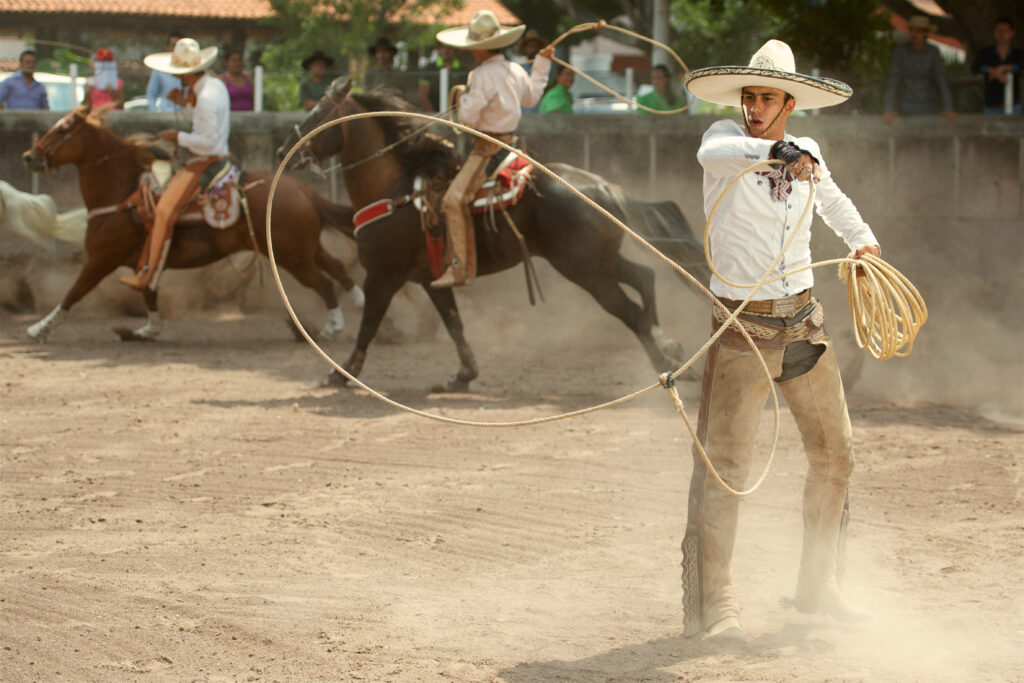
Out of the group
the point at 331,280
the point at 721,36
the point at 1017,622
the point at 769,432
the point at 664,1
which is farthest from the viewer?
the point at 721,36

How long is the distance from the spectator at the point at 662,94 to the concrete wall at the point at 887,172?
0.22 meters

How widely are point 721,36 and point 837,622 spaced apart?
22.0m

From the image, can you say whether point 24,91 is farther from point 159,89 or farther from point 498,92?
point 498,92

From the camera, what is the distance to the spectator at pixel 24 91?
542 inches

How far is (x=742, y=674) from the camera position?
13.5ft

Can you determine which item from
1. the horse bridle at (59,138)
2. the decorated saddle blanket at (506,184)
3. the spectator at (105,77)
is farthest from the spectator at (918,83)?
the spectator at (105,77)

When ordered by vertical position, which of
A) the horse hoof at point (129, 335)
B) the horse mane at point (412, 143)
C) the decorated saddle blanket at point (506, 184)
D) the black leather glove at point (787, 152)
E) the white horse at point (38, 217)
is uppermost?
the black leather glove at point (787, 152)

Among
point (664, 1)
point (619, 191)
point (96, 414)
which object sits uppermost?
point (664, 1)

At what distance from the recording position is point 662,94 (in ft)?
41.7

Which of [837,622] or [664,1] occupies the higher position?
[664,1]

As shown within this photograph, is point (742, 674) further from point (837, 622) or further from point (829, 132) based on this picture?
point (829, 132)

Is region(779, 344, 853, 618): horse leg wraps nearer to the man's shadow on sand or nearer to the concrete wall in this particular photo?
the man's shadow on sand

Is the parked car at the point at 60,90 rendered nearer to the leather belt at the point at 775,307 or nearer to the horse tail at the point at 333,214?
the horse tail at the point at 333,214

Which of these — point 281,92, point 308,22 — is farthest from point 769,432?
point 308,22
